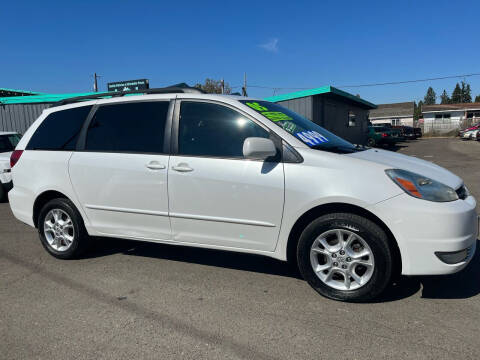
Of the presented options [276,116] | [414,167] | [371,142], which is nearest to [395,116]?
[371,142]

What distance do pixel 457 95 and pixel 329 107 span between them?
11079cm

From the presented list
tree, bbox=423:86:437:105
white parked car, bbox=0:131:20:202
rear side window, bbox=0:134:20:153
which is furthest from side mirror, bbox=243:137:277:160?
tree, bbox=423:86:437:105

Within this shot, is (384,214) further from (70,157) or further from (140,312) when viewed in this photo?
(70,157)

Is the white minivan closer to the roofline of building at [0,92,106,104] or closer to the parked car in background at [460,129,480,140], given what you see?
the roofline of building at [0,92,106,104]

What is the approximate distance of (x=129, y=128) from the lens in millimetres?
3871

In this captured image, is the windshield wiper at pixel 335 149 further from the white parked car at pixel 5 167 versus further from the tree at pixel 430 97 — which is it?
the tree at pixel 430 97

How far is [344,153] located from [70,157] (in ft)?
9.65

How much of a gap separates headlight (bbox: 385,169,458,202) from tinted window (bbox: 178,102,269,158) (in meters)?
1.14

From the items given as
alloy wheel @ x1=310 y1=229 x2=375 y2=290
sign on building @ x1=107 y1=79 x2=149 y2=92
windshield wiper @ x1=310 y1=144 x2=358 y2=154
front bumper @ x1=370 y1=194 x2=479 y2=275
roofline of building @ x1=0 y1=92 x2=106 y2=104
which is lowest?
alloy wheel @ x1=310 y1=229 x2=375 y2=290

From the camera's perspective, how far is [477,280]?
338 centimetres

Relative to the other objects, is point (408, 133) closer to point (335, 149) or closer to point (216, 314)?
point (335, 149)

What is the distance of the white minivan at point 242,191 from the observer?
2834 millimetres

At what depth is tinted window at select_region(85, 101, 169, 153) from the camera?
371cm

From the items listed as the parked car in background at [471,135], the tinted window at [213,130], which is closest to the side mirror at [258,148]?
the tinted window at [213,130]
